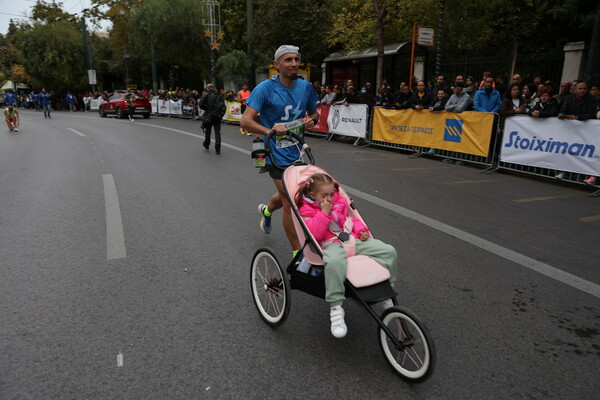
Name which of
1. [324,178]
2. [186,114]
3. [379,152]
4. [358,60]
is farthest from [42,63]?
[324,178]

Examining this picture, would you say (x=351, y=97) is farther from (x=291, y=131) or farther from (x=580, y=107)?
(x=291, y=131)

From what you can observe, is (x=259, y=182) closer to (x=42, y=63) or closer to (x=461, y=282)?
(x=461, y=282)

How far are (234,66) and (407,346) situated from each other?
101 feet

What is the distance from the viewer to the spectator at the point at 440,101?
1094 cm

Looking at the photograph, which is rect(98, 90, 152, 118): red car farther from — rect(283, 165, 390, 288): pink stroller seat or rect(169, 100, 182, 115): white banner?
rect(283, 165, 390, 288): pink stroller seat

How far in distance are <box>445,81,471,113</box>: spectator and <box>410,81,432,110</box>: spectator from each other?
36.8 inches

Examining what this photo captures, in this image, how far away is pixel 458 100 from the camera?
10.6m

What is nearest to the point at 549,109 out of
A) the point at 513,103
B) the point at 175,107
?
the point at 513,103

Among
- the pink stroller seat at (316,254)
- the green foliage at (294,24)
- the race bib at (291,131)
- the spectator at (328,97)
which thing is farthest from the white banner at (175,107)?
the pink stroller seat at (316,254)

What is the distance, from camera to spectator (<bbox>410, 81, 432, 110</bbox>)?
457 inches

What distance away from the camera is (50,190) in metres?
7.72

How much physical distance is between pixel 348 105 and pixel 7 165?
922 centimetres

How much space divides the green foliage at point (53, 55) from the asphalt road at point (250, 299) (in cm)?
4336

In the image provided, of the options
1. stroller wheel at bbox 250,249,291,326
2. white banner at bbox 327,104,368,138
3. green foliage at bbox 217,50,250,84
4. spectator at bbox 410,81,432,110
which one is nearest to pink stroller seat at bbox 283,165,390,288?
stroller wheel at bbox 250,249,291,326
